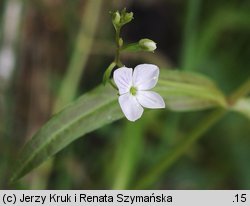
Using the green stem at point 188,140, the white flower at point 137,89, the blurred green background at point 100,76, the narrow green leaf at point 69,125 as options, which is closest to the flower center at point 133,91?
the white flower at point 137,89

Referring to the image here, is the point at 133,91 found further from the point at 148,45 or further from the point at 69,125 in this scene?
the point at 69,125

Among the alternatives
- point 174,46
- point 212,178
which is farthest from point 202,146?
point 174,46

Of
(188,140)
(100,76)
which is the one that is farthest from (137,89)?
(100,76)

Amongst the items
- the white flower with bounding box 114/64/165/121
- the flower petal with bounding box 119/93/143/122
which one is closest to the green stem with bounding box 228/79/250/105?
the white flower with bounding box 114/64/165/121

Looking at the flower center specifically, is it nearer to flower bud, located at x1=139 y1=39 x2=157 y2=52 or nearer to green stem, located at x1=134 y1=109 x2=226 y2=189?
flower bud, located at x1=139 y1=39 x2=157 y2=52

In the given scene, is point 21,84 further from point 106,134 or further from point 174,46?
point 174,46

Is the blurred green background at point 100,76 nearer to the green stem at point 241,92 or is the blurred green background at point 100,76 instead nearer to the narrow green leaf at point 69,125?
the green stem at point 241,92
